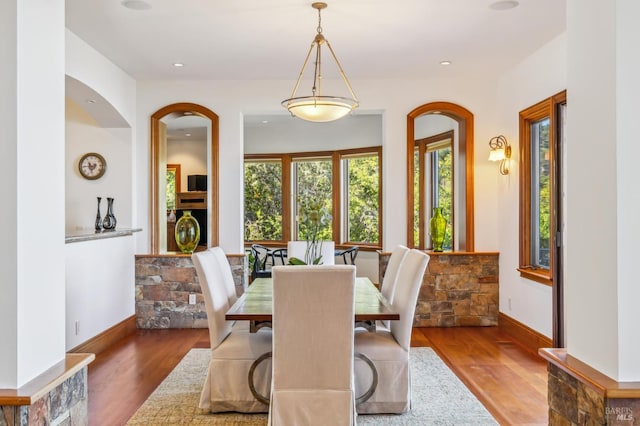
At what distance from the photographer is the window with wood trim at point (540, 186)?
464 cm

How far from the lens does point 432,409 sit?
3.48 metres

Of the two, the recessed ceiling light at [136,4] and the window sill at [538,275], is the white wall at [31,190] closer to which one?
the recessed ceiling light at [136,4]

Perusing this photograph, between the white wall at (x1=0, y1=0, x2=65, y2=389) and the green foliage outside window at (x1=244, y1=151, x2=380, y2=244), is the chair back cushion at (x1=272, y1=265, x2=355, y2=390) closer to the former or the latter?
the white wall at (x1=0, y1=0, x2=65, y2=389)

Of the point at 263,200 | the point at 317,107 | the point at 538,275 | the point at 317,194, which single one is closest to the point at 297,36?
the point at 317,107

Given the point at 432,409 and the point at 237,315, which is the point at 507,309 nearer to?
the point at 432,409

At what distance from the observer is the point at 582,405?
5.97 ft

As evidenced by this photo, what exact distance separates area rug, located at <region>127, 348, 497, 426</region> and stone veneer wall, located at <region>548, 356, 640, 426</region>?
1.35 metres

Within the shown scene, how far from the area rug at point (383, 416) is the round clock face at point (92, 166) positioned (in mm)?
2530

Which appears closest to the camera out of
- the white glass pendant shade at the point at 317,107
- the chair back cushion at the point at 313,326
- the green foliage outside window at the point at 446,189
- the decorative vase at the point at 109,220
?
the chair back cushion at the point at 313,326

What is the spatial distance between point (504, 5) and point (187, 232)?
391 centimetres

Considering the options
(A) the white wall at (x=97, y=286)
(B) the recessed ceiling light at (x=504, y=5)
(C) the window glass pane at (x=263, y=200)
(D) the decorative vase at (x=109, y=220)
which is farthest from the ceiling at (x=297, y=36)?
(C) the window glass pane at (x=263, y=200)

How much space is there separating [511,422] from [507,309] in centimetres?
262

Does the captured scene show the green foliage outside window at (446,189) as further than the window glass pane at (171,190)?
No

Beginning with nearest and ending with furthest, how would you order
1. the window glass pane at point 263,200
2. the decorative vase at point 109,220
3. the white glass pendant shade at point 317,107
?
the white glass pendant shade at point 317,107 → the decorative vase at point 109,220 → the window glass pane at point 263,200
